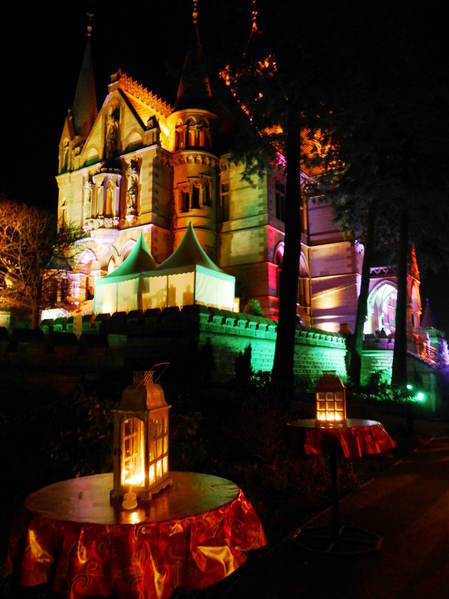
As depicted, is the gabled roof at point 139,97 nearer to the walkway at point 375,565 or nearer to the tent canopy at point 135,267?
the tent canopy at point 135,267

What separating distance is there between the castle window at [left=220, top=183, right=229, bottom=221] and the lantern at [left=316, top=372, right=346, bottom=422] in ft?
87.9

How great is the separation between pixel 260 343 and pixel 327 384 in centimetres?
1399

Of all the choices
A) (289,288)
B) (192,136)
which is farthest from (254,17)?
(192,136)

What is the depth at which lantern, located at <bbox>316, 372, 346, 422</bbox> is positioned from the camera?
255 inches

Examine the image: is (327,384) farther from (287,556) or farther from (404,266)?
(404,266)

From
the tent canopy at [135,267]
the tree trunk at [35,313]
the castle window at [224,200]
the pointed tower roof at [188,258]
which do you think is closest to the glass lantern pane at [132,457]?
the pointed tower roof at [188,258]

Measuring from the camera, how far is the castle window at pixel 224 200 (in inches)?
1287

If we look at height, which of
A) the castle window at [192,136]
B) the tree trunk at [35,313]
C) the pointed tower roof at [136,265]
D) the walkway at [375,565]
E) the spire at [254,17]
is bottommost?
the walkway at [375,565]

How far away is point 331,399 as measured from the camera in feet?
21.5

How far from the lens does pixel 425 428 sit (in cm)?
1623

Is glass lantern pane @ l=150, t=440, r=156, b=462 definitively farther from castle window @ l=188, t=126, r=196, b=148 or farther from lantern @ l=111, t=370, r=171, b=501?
castle window @ l=188, t=126, r=196, b=148

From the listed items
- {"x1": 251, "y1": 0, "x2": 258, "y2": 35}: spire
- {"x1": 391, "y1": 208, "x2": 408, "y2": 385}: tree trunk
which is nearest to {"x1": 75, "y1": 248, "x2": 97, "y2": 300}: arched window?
{"x1": 391, "y1": 208, "x2": 408, "y2": 385}: tree trunk

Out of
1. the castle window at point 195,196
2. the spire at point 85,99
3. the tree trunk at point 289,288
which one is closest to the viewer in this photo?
the tree trunk at point 289,288

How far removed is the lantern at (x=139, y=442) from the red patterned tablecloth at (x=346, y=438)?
9.96ft
